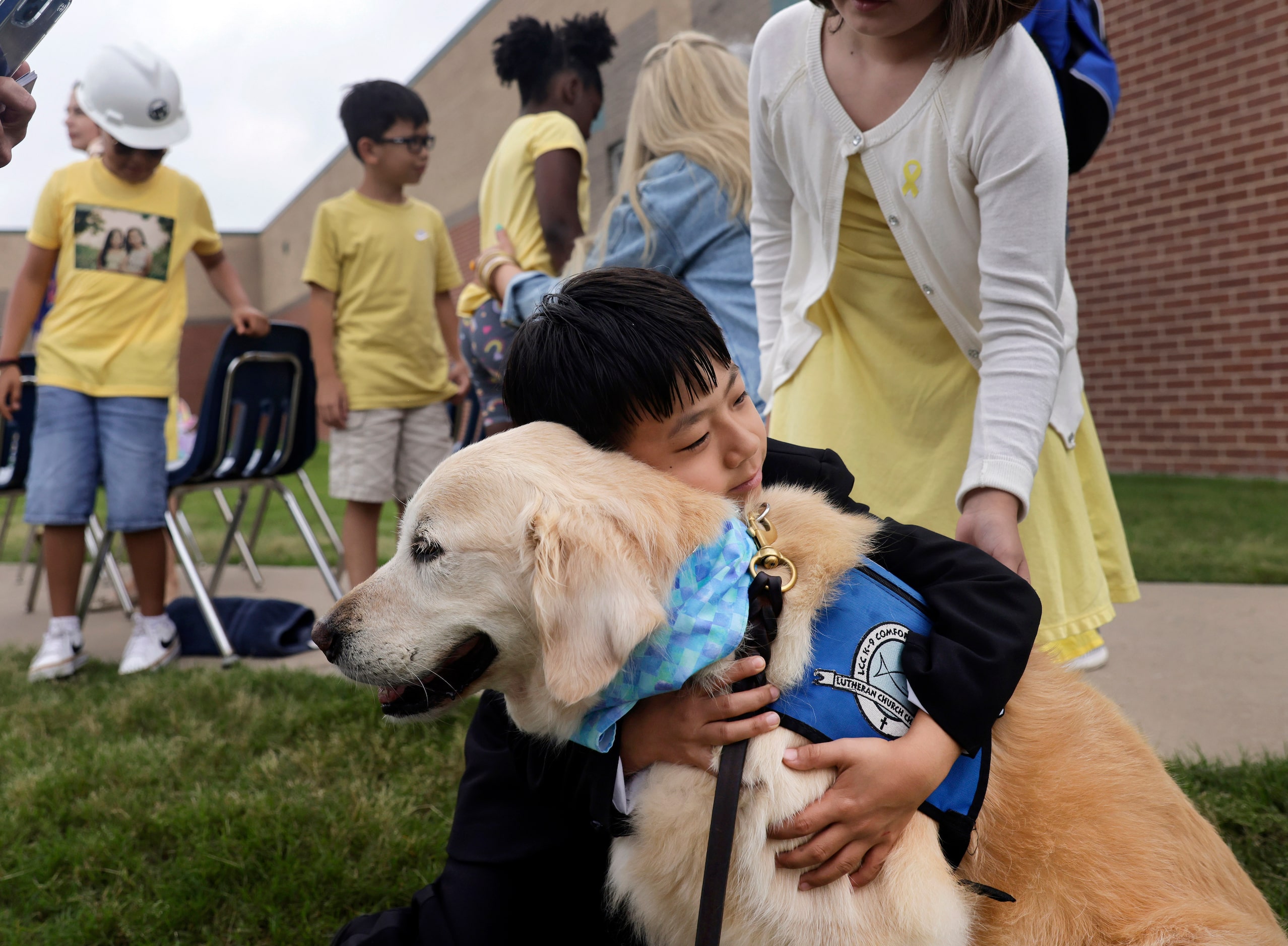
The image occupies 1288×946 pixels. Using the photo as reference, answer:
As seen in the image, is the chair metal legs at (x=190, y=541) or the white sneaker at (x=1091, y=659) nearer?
the white sneaker at (x=1091, y=659)

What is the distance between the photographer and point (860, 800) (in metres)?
1.27

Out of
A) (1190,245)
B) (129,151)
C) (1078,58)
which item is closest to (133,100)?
(129,151)

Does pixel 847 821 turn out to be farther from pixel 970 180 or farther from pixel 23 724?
pixel 23 724

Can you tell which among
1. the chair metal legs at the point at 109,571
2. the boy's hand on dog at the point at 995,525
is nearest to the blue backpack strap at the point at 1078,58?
the boy's hand on dog at the point at 995,525

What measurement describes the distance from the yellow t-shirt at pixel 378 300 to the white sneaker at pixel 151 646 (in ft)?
4.56

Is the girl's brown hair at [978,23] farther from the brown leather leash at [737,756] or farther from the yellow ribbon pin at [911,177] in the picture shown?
the brown leather leash at [737,756]

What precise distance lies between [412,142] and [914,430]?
375cm

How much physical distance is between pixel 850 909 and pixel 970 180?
1.34 meters

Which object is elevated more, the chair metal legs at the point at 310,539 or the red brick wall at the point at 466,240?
the red brick wall at the point at 466,240

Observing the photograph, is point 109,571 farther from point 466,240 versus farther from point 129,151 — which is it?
point 466,240

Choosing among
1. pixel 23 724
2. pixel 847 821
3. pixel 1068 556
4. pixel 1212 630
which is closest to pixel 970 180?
pixel 1068 556

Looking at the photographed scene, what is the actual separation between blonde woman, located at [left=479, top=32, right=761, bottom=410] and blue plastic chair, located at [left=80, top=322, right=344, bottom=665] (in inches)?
90.9

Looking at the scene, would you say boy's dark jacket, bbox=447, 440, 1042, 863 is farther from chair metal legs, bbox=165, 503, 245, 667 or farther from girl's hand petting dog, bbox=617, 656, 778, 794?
chair metal legs, bbox=165, 503, 245, 667

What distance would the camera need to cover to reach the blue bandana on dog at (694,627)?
1.34 meters
